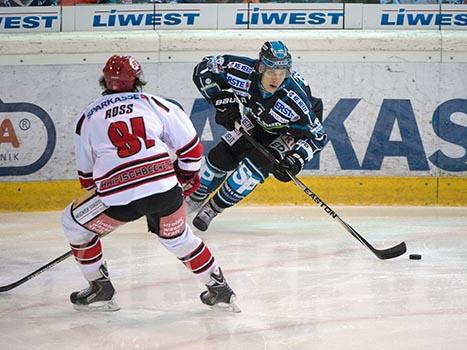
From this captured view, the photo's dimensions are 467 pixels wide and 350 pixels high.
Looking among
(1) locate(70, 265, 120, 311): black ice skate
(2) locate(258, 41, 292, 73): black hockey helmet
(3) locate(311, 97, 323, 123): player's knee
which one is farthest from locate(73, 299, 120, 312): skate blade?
(3) locate(311, 97, 323, 123): player's knee

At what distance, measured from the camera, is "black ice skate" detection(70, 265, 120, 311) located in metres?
4.00

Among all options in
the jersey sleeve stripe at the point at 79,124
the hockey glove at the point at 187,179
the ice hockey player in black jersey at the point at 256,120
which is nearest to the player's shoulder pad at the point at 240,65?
the ice hockey player in black jersey at the point at 256,120

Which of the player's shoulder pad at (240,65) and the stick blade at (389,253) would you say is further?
the player's shoulder pad at (240,65)

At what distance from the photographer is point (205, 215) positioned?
5.67 meters

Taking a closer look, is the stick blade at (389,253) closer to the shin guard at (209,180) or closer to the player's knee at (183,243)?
the shin guard at (209,180)

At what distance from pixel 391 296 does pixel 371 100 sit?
273 cm

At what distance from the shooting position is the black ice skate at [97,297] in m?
4.00

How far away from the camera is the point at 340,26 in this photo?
22.7ft

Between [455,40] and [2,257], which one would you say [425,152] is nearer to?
[455,40]

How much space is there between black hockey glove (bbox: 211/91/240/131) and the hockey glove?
166 centimetres

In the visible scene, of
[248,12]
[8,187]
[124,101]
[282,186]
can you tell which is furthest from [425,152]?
[124,101]

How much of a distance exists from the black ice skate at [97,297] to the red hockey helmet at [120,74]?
0.67m

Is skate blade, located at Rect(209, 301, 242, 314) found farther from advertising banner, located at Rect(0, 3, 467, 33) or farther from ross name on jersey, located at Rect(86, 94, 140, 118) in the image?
advertising banner, located at Rect(0, 3, 467, 33)

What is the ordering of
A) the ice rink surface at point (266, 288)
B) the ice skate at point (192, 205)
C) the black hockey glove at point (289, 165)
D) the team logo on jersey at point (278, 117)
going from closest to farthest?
the ice rink surface at point (266, 288)
the black hockey glove at point (289, 165)
the team logo on jersey at point (278, 117)
the ice skate at point (192, 205)
